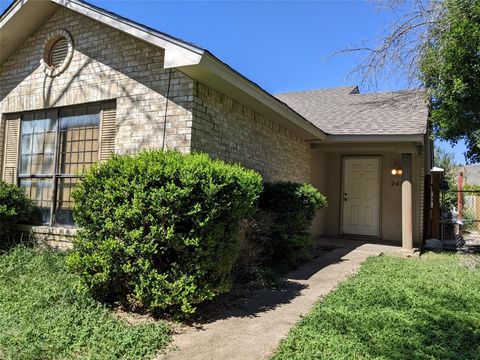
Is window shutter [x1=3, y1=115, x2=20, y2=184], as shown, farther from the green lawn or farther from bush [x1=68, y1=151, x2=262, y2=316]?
the green lawn

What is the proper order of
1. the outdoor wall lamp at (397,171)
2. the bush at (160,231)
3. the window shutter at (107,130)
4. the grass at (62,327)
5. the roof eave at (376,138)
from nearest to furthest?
the grass at (62,327) < the bush at (160,231) < the window shutter at (107,130) < the roof eave at (376,138) < the outdoor wall lamp at (397,171)

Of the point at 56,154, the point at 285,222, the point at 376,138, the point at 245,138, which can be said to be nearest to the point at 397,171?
the point at 376,138

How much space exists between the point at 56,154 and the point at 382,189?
330 inches

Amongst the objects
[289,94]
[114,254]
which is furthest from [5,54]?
[289,94]

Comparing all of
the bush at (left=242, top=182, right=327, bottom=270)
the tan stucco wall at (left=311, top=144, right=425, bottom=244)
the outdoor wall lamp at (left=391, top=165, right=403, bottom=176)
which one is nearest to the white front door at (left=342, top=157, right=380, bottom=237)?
the tan stucco wall at (left=311, top=144, right=425, bottom=244)

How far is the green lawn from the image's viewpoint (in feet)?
11.1

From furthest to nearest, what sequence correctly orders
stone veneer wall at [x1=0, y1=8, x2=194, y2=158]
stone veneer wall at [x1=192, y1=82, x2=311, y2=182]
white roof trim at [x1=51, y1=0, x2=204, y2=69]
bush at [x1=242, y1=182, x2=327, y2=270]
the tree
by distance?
the tree, bush at [x1=242, y1=182, x2=327, y2=270], stone veneer wall at [x1=192, y1=82, x2=311, y2=182], stone veneer wall at [x1=0, y1=8, x2=194, y2=158], white roof trim at [x1=51, y1=0, x2=204, y2=69]

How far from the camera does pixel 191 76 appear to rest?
5.59 meters

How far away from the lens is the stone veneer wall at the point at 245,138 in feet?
19.3

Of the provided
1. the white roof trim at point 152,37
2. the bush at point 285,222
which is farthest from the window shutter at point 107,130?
the bush at point 285,222

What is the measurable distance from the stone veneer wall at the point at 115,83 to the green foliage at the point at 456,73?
510 centimetres

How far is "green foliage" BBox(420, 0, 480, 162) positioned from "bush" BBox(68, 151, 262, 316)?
5.36 m

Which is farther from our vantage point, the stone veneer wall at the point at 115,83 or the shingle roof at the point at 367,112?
the shingle roof at the point at 367,112

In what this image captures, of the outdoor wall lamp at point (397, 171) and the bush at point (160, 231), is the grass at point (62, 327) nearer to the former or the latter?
the bush at point (160, 231)
